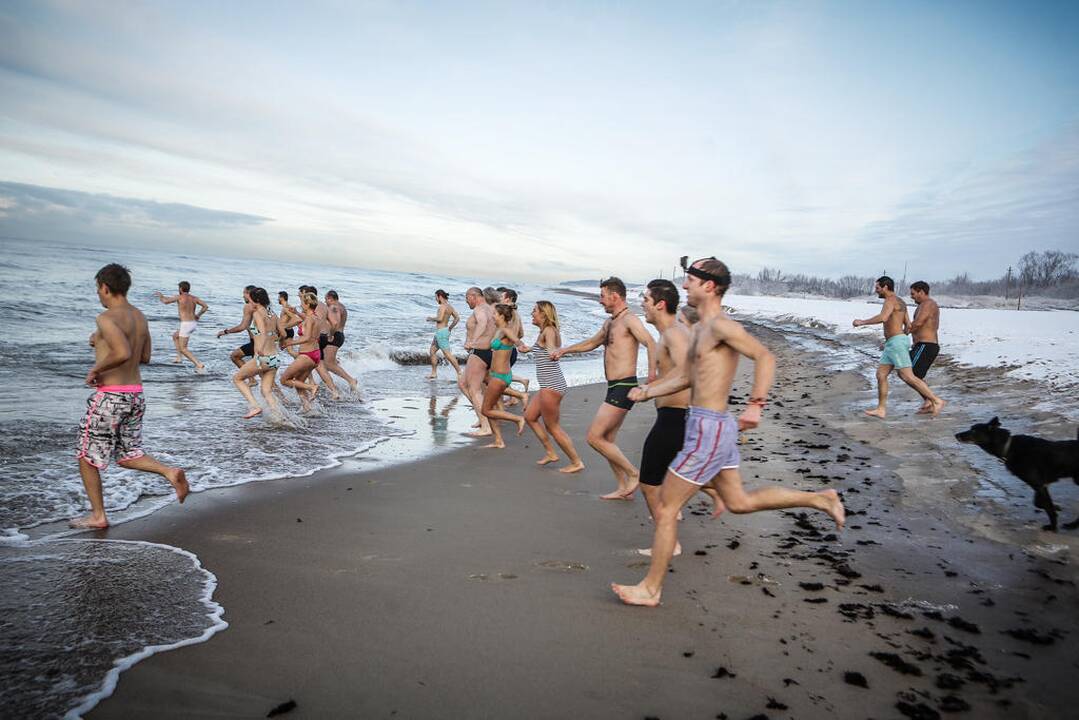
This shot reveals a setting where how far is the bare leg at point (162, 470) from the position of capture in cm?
488

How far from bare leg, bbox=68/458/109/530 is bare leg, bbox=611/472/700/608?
4.02 meters

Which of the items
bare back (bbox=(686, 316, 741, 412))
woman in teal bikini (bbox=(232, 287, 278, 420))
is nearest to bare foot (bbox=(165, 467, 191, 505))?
bare back (bbox=(686, 316, 741, 412))

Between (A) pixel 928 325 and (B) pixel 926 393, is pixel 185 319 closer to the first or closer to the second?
(B) pixel 926 393

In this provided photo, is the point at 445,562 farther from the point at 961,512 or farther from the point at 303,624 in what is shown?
the point at 961,512

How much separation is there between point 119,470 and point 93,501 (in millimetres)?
1811

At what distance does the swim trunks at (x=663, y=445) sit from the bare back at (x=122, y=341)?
12.6 feet

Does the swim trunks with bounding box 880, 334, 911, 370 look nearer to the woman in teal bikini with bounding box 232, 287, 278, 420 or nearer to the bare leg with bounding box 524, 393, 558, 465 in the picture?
the bare leg with bounding box 524, 393, 558, 465

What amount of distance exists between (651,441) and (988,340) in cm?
1492

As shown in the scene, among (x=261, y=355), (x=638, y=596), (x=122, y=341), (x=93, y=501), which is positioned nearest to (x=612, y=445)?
(x=638, y=596)

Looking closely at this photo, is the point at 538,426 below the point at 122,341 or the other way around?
below

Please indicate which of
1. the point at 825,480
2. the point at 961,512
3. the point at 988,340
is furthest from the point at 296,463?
the point at 988,340

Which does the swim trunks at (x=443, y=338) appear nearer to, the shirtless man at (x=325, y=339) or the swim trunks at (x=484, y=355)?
the shirtless man at (x=325, y=339)

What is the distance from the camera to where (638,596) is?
12.2 ft

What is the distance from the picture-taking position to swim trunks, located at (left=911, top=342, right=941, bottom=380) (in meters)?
9.94
